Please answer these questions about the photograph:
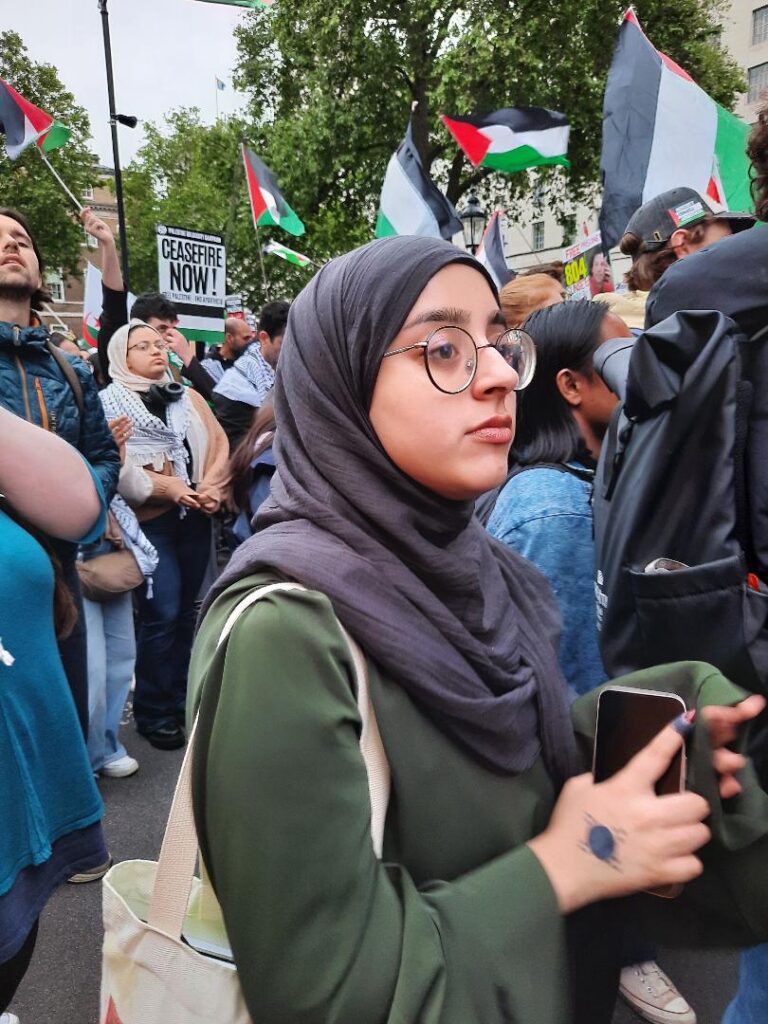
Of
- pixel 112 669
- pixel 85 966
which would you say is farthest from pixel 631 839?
pixel 112 669

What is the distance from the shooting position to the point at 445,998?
2.85 feet

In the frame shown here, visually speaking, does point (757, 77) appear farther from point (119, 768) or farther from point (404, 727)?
point (404, 727)

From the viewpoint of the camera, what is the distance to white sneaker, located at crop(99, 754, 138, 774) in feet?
12.7

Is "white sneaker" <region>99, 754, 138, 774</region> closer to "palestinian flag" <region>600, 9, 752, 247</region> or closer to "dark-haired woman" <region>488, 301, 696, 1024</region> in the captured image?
"dark-haired woman" <region>488, 301, 696, 1024</region>

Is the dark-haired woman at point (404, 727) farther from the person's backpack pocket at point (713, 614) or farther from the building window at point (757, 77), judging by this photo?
the building window at point (757, 77)

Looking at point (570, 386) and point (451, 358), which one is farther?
point (570, 386)

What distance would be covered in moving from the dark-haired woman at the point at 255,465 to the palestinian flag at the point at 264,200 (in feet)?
23.7

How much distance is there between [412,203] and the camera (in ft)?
22.6

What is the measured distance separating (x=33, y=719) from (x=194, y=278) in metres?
6.40

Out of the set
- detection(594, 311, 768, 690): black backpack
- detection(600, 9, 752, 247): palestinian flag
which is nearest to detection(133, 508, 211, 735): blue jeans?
detection(600, 9, 752, 247): palestinian flag

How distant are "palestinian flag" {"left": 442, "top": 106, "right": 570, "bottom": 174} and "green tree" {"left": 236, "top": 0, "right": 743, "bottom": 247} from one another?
7316mm

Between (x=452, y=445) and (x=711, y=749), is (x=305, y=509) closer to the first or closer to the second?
(x=452, y=445)

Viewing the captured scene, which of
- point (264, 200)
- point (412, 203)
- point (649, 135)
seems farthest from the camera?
point (264, 200)

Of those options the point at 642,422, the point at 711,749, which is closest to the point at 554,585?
the point at 642,422
